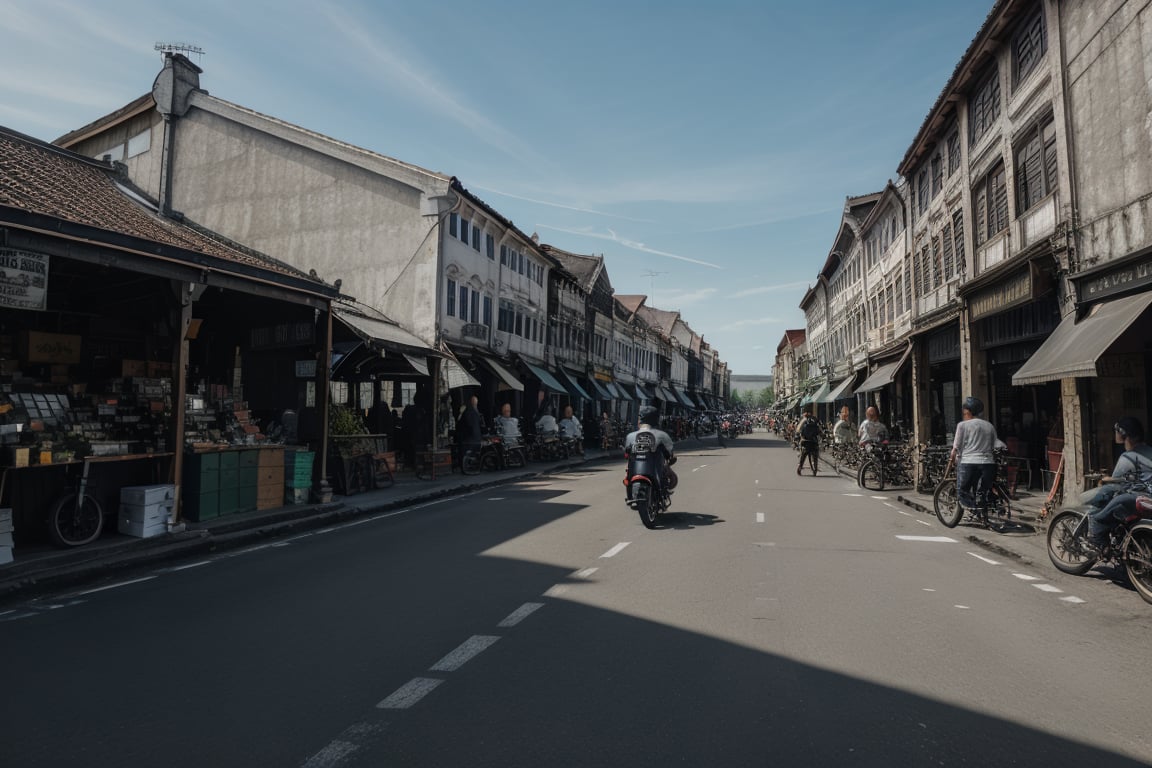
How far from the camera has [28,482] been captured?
359 inches

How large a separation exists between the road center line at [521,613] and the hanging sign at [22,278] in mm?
6670

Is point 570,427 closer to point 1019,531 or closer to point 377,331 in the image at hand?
point 377,331

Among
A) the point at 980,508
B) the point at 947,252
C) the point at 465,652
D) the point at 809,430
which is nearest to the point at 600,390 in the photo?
the point at 809,430

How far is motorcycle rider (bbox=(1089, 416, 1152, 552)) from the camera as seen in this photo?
7.23 meters

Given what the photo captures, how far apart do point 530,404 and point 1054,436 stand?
78.2ft

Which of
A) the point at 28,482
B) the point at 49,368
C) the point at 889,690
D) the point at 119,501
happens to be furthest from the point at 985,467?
the point at 49,368

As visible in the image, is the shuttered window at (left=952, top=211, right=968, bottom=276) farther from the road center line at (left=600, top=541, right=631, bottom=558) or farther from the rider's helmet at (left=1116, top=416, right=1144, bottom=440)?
the road center line at (left=600, top=541, right=631, bottom=558)

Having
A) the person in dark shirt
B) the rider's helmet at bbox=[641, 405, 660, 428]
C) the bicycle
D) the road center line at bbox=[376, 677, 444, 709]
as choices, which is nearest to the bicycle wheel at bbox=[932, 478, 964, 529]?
the bicycle

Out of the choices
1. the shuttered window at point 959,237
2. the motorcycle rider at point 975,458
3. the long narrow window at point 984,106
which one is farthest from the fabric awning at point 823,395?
the motorcycle rider at point 975,458

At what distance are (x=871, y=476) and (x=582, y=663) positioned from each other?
15.3m

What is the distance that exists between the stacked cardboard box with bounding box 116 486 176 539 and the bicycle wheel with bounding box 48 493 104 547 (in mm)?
351

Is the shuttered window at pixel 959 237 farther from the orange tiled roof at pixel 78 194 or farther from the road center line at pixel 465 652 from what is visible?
the road center line at pixel 465 652

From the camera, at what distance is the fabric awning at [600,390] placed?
4316 centimetres

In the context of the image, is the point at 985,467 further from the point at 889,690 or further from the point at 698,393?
the point at 698,393
